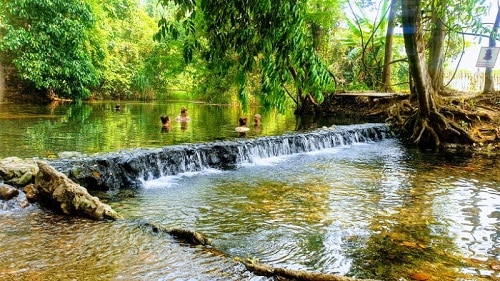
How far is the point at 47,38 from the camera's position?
2123cm

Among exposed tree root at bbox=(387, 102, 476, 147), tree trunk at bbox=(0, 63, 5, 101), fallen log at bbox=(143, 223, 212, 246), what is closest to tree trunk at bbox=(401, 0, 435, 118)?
exposed tree root at bbox=(387, 102, 476, 147)

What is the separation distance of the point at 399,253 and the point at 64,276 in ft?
10.7

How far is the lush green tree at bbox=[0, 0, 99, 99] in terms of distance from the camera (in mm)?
20359

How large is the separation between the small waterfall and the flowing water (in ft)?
1.50

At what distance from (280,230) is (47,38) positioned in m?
20.8

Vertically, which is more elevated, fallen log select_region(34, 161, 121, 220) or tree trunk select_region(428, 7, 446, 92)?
tree trunk select_region(428, 7, 446, 92)

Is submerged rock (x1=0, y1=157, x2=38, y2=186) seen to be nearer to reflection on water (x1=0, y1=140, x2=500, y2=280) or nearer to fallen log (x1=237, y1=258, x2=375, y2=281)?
reflection on water (x1=0, y1=140, x2=500, y2=280)

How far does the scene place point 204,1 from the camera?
10.5 feet

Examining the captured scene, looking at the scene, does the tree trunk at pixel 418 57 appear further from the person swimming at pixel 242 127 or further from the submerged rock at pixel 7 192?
the submerged rock at pixel 7 192

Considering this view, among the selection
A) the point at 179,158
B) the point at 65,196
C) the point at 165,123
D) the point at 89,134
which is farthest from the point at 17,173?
the point at 165,123

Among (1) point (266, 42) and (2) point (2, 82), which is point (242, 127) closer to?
(1) point (266, 42)

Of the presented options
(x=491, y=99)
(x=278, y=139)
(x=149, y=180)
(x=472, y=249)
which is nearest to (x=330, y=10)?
(x=491, y=99)

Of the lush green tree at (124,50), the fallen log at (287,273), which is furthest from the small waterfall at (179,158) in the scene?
the lush green tree at (124,50)

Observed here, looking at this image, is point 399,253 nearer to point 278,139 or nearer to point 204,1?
point 204,1
